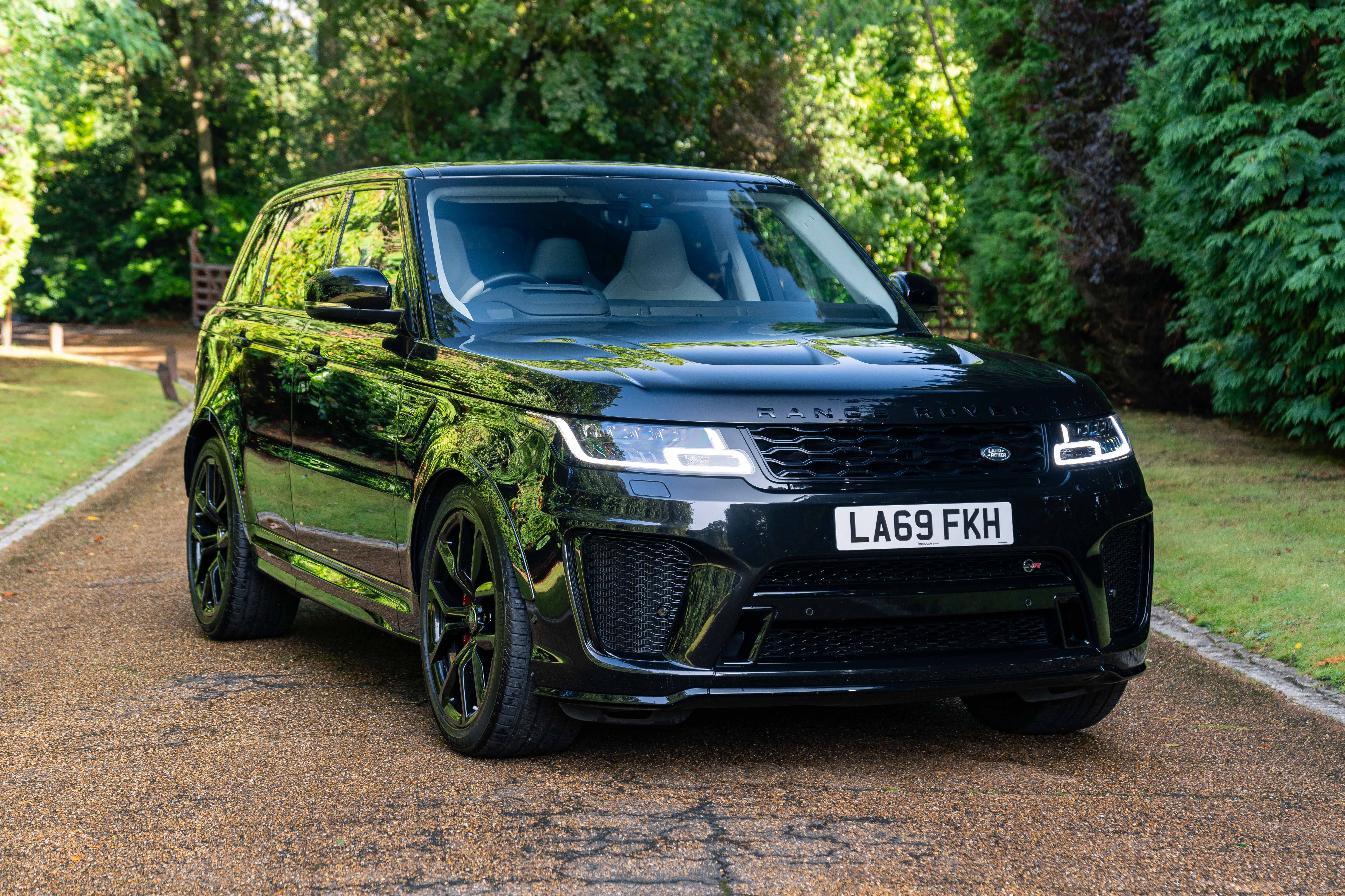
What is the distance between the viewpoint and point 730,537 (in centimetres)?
396

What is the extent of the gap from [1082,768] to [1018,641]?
0.58 metres

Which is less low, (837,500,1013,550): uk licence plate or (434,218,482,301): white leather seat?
(434,218,482,301): white leather seat

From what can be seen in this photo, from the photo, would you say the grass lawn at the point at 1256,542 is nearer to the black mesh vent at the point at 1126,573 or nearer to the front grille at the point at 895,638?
the black mesh vent at the point at 1126,573

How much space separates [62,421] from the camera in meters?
16.3

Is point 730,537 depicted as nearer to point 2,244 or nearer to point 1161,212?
point 1161,212

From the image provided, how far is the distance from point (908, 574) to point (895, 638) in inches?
8.2

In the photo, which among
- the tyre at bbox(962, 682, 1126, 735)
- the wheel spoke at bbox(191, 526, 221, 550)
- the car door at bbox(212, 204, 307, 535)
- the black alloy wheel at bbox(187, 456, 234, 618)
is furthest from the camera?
the wheel spoke at bbox(191, 526, 221, 550)

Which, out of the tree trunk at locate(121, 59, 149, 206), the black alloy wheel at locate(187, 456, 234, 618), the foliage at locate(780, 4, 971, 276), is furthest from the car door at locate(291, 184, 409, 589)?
the tree trunk at locate(121, 59, 149, 206)

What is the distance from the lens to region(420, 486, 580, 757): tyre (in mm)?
4281

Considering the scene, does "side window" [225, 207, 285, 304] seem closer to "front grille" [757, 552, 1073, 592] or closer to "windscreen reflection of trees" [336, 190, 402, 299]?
"windscreen reflection of trees" [336, 190, 402, 299]

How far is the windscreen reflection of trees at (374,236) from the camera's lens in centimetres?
540

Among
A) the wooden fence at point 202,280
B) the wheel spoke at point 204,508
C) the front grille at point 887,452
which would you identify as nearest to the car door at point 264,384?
the wheel spoke at point 204,508

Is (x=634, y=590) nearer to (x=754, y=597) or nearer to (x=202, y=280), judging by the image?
(x=754, y=597)

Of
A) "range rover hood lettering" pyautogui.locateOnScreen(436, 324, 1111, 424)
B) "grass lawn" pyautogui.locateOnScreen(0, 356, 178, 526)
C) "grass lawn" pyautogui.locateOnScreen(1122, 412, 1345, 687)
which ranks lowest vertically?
"grass lawn" pyautogui.locateOnScreen(0, 356, 178, 526)
